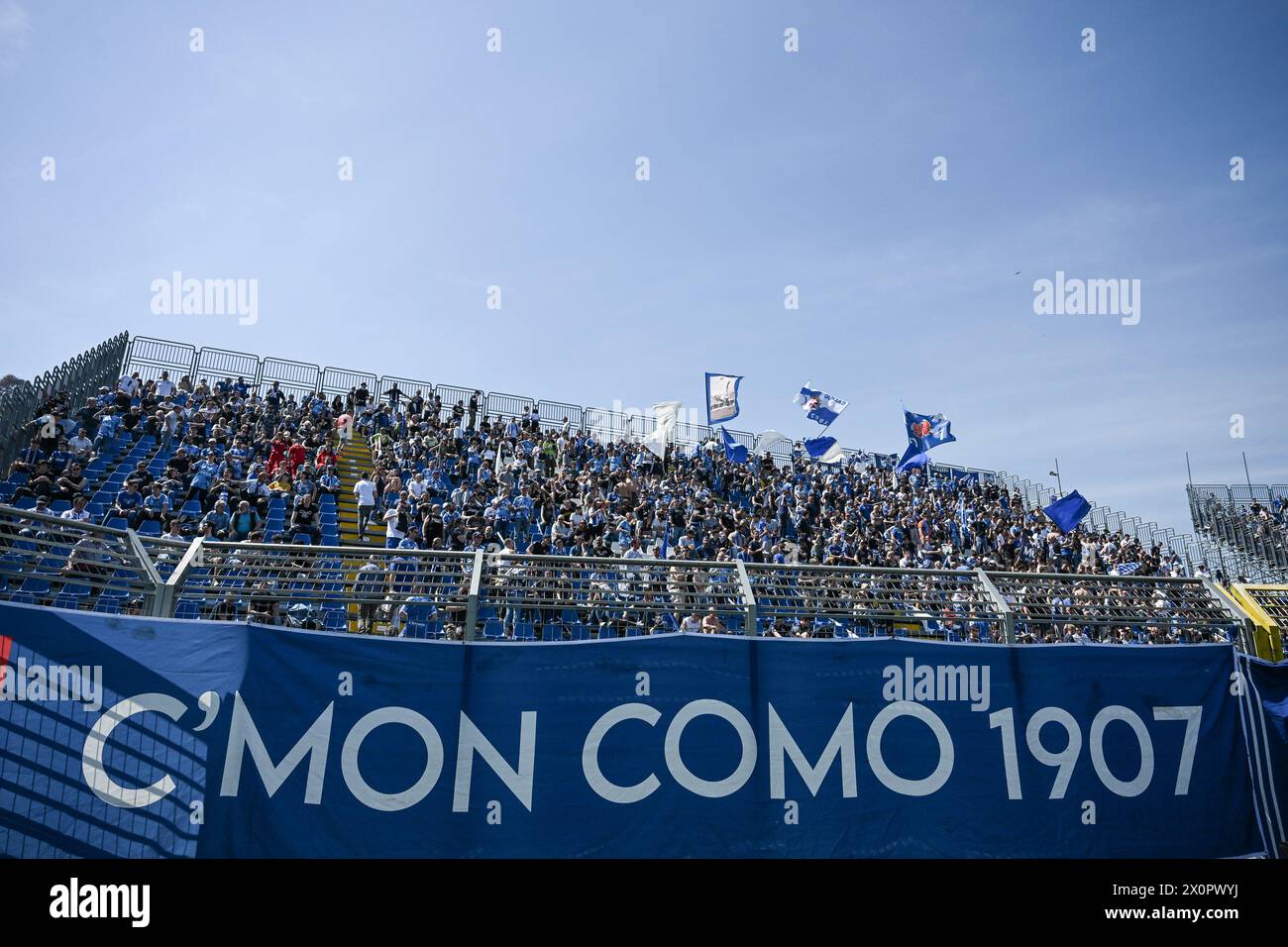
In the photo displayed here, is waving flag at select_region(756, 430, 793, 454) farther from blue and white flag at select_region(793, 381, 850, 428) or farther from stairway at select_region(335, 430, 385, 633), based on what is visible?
stairway at select_region(335, 430, 385, 633)

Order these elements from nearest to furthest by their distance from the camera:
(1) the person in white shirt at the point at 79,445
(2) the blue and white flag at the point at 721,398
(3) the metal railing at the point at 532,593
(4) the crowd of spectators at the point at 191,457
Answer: (3) the metal railing at the point at 532,593 → (4) the crowd of spectators at the point at 191,457 → (1) the person in white shirt at the point at 79,445 → (2) the blue and white flag at the point at 721,398

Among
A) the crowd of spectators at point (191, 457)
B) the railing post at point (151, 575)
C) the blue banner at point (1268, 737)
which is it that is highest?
the crowd of spectators at point (191, 457)

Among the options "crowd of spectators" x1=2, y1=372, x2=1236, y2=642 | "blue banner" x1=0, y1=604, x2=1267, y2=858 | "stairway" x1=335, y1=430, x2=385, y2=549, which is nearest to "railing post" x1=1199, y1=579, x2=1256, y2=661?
"blue banner" x1=0, y1=604, x2=1267, y2=858

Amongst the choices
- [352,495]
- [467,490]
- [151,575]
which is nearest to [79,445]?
[352,495]

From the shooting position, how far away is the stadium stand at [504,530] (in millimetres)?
8336

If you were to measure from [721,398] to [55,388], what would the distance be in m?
21.2

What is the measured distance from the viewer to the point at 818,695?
8.25 meters

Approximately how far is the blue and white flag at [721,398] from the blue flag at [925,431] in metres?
7.19

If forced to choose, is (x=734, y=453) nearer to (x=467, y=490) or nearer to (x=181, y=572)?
(x=467, y=490)

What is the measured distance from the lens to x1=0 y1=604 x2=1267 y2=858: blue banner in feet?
21.6

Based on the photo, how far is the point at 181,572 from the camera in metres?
7.71

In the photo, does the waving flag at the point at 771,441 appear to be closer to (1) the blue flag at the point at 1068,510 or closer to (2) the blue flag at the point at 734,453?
(2) the blue flag at the point at 734,453

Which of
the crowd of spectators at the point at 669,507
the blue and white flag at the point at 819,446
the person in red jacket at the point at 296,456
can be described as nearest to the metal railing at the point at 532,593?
the crowd of spectators at the point at 669,507
